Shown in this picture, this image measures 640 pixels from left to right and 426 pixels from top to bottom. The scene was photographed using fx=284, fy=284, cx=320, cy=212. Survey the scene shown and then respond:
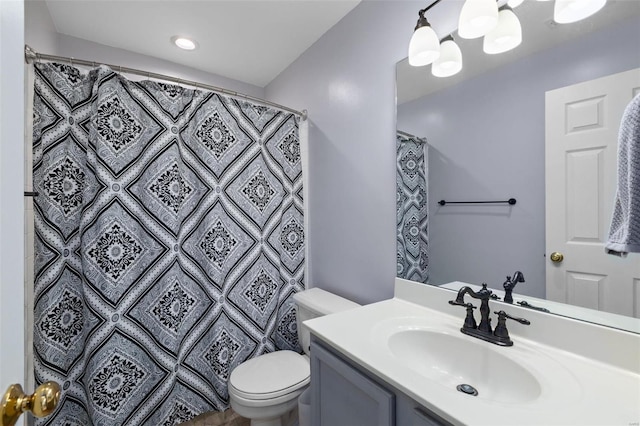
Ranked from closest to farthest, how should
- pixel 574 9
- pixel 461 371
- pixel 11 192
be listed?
pixel 11 192 < pixel 574 9 < pixel 461 371

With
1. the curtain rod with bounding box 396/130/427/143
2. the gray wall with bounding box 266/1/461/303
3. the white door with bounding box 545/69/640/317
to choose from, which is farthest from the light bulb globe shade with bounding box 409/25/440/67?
the white door with bounding box 545/69/640/317

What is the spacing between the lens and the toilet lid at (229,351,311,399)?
134 cm

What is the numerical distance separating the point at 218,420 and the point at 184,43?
237 centimetres

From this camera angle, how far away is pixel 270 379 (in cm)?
142

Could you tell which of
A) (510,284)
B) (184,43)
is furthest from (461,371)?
(184,43)

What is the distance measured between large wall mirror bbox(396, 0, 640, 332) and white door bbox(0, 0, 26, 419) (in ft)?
4.13

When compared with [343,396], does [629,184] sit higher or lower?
higher

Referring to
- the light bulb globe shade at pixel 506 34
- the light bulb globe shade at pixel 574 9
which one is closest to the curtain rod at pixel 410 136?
the light bulb globe shade at pixel 506 34

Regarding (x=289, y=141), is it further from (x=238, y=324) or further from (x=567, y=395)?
(x=567, y=395)

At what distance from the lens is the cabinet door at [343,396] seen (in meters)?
0.77

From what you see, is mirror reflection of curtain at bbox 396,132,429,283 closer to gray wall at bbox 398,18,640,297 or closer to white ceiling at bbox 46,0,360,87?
gray wall at bbox 398,18,640,297

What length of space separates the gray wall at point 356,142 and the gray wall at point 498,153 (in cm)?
21

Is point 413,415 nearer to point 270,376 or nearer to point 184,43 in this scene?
point 270,376

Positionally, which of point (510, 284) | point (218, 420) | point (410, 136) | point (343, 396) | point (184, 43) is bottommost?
point (218, 420)
